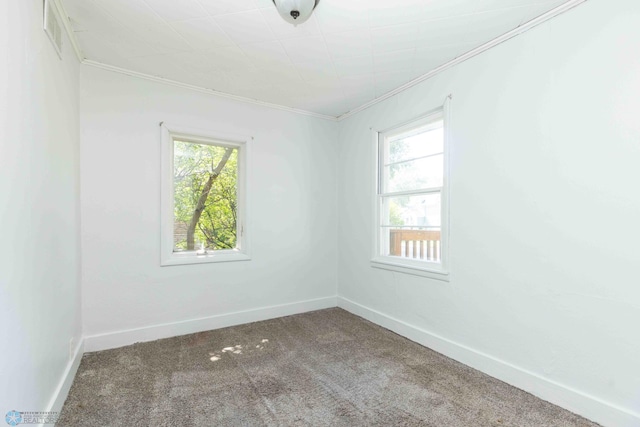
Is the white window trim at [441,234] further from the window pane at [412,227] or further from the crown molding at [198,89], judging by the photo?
the crown molding at [198,89]

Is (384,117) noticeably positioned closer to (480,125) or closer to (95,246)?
(480,125)

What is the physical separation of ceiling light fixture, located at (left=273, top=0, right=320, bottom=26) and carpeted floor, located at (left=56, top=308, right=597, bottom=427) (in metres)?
2.35

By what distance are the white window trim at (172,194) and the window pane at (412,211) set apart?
153 cm

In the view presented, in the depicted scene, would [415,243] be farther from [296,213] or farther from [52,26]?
[52,26]

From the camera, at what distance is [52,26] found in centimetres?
174

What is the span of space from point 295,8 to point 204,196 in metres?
2.09

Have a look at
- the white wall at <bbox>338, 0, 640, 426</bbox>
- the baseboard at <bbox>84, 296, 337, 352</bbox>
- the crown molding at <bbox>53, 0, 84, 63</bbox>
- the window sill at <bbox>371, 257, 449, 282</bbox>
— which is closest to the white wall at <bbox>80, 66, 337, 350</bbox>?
the baseboard at <bbox>84, 296, 337, 352</bbox>

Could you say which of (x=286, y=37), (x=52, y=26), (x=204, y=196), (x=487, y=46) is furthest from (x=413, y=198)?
(x=52, y=26)

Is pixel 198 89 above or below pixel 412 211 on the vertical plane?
above

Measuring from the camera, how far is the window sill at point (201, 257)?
2.86 metres

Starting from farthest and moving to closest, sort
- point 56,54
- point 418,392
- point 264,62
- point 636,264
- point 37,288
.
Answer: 1. point 264,62
2. point 418,392
3. point 56,54
4. point 636,264
5. point 37,288

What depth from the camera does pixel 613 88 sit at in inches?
65.7

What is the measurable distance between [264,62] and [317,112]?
126 centimetres

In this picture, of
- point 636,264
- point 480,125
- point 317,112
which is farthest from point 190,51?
point 636,264
